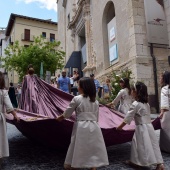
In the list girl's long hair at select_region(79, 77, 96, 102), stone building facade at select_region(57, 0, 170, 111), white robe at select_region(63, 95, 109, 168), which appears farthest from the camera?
stone building facade at select_region(57, 0, 170, 111)

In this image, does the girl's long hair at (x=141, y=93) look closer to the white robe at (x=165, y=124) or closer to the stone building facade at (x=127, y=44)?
the white robe at (x=165, y=124)

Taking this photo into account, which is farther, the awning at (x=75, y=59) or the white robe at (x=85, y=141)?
the awning at (x=75, y=59)

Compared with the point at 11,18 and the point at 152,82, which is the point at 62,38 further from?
the point at 152,82

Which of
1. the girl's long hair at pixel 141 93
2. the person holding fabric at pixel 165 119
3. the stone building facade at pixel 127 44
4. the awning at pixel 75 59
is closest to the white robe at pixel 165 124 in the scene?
the person holding fabric at pixel 165 119

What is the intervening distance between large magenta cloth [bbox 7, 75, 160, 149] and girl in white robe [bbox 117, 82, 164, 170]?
0.39 metres

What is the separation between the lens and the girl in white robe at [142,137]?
10.5ft

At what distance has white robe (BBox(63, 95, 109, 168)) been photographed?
9.65 ft

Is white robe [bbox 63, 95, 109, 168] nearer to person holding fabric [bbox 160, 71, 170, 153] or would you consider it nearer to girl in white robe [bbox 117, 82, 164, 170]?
girl in white robe [bbox 117, 82, 164, 170]

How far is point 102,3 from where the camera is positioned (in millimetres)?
15172

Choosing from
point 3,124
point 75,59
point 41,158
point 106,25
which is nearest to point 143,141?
point 41,158

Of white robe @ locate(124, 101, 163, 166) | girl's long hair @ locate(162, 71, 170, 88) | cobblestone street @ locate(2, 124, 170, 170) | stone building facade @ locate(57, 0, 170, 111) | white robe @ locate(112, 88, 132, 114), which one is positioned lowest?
cobblestone street @ locate(2, 124, 170, 170)

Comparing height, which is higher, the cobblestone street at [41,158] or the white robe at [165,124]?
the white robe at [165,124]

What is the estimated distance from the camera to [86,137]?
118 inches

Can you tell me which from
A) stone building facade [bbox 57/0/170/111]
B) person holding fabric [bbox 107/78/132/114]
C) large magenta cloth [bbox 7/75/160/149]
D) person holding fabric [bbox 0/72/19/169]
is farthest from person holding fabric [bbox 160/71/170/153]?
stone building facade [bbox 57/0/170/111]
